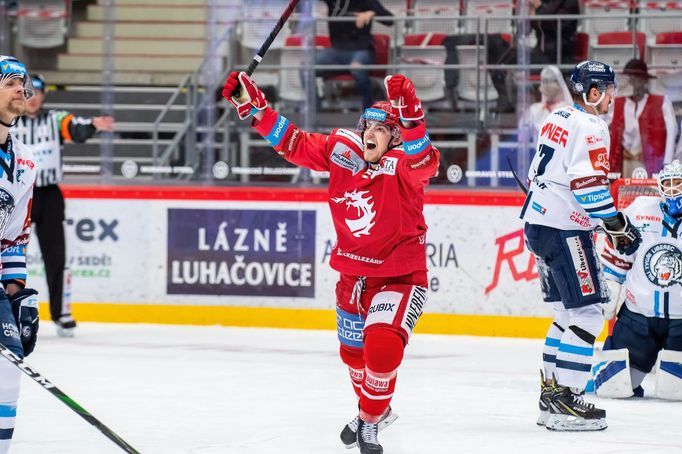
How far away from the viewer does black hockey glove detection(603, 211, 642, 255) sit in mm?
5062

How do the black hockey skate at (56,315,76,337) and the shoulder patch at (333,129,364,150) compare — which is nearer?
the shoulder patch at (333,129,364,150)

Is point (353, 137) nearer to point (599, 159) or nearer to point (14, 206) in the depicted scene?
point (599, 159)

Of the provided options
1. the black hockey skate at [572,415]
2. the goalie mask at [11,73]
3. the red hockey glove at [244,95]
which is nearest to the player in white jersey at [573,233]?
the black hockey skate at [572,415]

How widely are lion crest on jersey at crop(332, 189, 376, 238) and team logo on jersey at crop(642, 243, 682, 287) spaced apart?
2032 millimetres

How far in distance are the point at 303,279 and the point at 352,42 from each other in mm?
1626

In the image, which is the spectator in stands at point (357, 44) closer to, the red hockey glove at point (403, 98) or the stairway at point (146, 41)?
the stairway at point (146, 41)

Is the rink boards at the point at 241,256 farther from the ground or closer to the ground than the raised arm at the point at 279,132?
closer to the ground

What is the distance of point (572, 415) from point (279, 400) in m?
1.37

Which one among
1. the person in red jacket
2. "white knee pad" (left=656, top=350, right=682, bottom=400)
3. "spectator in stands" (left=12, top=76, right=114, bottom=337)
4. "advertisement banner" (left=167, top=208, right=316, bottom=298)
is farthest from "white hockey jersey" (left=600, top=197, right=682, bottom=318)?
"spectator in stands" (left=12, top=76, right=114, bottom=337)

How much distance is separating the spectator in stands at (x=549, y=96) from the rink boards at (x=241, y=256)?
52 cm

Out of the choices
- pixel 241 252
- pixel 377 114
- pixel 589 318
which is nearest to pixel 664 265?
pixel 589 318

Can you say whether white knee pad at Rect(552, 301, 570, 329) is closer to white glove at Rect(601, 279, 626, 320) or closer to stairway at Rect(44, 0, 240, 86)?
white glove at Rect(601, 279, 626, 320)

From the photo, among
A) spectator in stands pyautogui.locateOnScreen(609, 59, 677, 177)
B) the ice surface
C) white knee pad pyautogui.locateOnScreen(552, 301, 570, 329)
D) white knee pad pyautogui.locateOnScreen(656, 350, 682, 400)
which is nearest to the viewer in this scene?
the ice surface

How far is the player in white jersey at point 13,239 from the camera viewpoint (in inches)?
153
